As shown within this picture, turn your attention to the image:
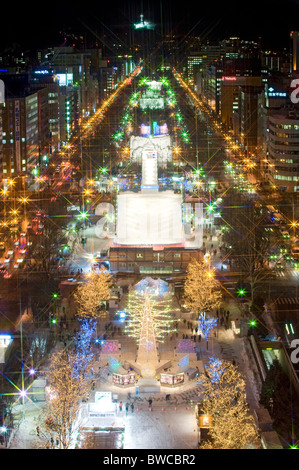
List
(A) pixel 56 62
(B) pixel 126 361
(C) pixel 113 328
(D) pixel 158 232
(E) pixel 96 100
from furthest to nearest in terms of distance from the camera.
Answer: (E) pixel 96 100, (A) pixel 56 62, (D) pixel 158 232, (C) pixel 113 328, (B) pixel 126 361

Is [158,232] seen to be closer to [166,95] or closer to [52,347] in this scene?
[52,347]

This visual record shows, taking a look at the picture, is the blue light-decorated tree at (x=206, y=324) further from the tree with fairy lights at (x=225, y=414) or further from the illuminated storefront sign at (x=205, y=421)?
the illuminated storefront sign at (x=205, y=421)

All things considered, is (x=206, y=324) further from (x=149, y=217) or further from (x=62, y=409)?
(x=149, y=217)

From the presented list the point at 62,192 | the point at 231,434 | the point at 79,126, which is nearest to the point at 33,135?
the point at 62,192

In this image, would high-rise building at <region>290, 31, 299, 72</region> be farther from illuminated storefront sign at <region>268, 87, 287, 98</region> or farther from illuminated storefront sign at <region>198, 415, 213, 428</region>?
illuminated storefront sign at <region>198, 415, 213, 428</region>

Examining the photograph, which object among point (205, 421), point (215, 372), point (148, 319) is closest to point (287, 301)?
point (148, 319)

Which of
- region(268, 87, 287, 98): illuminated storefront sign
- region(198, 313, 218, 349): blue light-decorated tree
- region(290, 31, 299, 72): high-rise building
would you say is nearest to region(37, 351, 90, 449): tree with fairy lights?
region(198, 313, 218, 349): blue light-decorated tree
